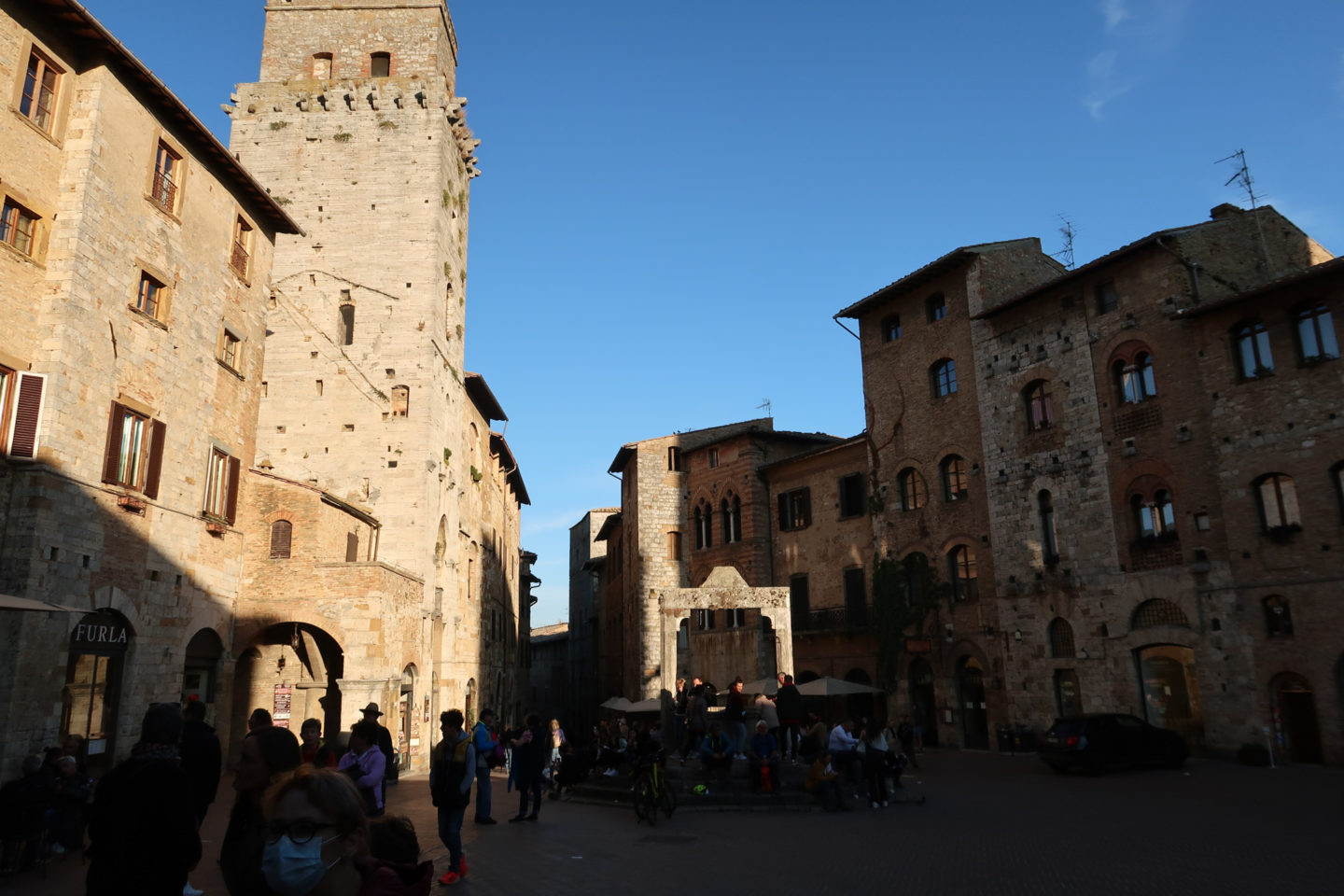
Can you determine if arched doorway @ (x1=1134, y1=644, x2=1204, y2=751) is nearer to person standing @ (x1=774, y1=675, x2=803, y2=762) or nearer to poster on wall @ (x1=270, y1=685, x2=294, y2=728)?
person standing @ (x1=774, y1=675, x2=803, y2=762)

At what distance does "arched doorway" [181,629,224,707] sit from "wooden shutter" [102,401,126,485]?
431 cm

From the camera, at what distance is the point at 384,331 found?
1070 inches

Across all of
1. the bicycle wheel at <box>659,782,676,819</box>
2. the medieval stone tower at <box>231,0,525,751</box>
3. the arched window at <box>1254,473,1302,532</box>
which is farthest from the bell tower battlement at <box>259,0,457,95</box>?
the arched window at <box>1254,473,1302,532</box>

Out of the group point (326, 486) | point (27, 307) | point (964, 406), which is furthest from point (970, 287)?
point (27, 307)

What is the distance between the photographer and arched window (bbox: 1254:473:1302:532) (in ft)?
68.5

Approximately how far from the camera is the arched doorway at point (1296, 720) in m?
20.0

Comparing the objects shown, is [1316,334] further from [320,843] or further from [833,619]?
[320,843]

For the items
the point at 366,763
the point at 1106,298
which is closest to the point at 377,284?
the point at 1106,298

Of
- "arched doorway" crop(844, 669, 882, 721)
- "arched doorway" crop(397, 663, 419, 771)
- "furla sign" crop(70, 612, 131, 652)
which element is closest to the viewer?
"furla sign" crop(70, 612, 131, 652)

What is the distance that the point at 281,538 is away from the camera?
830 inches

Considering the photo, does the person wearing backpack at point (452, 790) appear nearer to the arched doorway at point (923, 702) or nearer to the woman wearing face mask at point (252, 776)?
the woman wearing face mask at point (252, 776)

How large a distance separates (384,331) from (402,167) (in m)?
5.63

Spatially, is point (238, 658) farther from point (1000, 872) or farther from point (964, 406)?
point (964, 406)

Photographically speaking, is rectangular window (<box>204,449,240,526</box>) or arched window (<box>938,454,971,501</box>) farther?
arched window (<box>938,454,971,501</box>)
